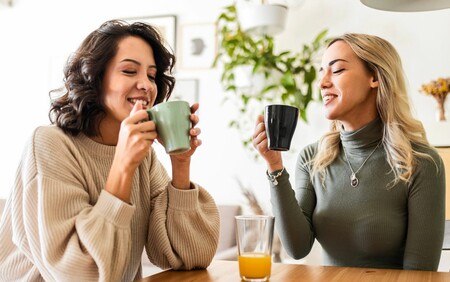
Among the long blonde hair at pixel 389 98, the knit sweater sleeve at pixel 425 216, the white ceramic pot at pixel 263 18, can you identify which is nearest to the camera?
the knit sweater sleeve at pixel 425 216

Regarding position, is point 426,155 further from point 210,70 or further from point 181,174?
point 210,70

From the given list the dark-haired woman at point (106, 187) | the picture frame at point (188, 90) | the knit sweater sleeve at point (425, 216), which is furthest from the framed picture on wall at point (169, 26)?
the knit sweater sleeve at point (425, 216)

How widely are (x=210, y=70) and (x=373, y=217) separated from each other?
2.19m

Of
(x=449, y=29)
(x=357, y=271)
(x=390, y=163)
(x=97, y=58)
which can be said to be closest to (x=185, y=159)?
(x=97, y=58)

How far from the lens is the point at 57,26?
3748 millimetres

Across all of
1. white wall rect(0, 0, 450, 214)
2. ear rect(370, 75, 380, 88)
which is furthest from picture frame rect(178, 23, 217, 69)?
ear rect(370, 75, 380, 88)

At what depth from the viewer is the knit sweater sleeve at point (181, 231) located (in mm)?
1152

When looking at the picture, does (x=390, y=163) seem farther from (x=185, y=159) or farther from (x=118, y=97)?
(x=118, y=97)

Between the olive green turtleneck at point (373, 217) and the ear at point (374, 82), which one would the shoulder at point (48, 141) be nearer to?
the olive green turtleneck at point (373, 217)

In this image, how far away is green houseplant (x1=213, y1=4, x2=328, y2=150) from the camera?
304 cm

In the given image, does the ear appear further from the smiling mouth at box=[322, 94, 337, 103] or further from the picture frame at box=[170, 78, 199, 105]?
the picture frame at box=[170, 78, 199, 105]

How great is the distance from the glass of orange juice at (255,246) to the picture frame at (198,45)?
99.7 inches

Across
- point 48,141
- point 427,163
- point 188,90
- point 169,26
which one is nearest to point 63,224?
point 48,141

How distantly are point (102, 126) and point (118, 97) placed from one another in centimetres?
10
